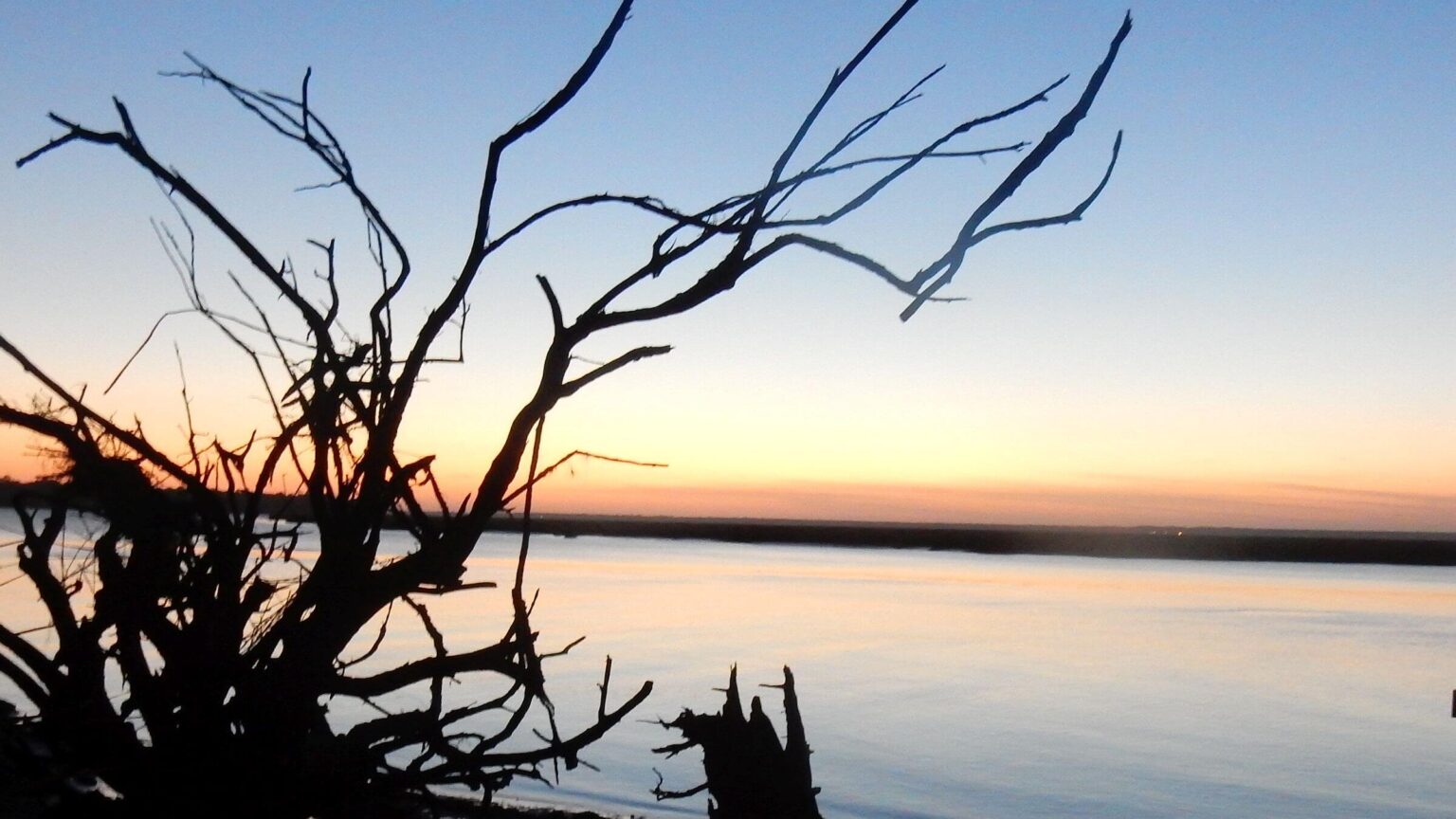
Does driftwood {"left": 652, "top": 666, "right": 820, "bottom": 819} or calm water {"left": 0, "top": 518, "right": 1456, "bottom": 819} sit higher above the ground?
driftwood {"left": 652, "top": 666, "right": 820, "bottom": 819}

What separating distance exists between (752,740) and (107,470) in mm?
3374

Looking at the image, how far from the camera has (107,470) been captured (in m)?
2.37

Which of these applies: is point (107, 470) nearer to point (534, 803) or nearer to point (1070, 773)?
point (534, 803)

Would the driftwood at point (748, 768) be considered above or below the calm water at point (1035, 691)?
above

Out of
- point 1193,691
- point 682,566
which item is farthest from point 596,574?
point 1193,691

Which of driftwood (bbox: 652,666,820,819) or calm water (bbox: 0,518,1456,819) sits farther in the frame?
calm water (bbox: 0,518,1456,819)

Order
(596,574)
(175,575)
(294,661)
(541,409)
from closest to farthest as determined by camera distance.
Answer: (541,409) < (294,661) < (175,575) < (596,574)

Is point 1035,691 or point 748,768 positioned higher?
point 748,768

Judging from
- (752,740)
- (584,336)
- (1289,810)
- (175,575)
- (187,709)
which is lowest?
(1289,810)

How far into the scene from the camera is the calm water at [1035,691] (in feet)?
42.6

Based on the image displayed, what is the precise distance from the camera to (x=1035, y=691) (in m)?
19.5

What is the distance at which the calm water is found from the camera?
1299cm

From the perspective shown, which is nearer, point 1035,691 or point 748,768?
point 748,768

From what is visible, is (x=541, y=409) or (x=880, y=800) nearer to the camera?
(x=541, y=409)
